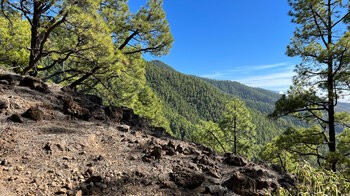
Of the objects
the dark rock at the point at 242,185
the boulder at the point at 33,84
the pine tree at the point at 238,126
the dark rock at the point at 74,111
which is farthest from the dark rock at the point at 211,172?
the pine tree at the point at 238,126

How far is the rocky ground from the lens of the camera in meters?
2.09

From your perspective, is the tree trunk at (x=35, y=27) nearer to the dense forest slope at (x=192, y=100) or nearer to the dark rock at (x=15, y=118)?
the dark rock at (x=15, y=118)

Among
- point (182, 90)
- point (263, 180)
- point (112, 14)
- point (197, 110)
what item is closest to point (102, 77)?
point (112, 14)

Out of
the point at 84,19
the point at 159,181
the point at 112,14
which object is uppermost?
the point at 112,14

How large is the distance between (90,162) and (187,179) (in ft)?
4.99

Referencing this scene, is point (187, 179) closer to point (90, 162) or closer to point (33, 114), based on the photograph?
point (90, 162)

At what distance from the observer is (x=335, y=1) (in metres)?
→ 7.53

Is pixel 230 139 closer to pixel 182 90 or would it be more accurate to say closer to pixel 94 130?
pixel 94 130

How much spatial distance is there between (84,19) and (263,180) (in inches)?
A: 231

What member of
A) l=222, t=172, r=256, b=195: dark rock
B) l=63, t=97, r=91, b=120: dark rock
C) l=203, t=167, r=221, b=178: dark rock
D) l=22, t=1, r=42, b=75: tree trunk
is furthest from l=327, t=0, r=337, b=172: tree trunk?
l=22, t=1, r=42, b=75: tree trunk

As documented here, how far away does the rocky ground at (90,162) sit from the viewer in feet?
6.87

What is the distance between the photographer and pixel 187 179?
254 cm

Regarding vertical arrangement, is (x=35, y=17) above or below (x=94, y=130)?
above

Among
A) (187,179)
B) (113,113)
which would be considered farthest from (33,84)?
(187,179)
